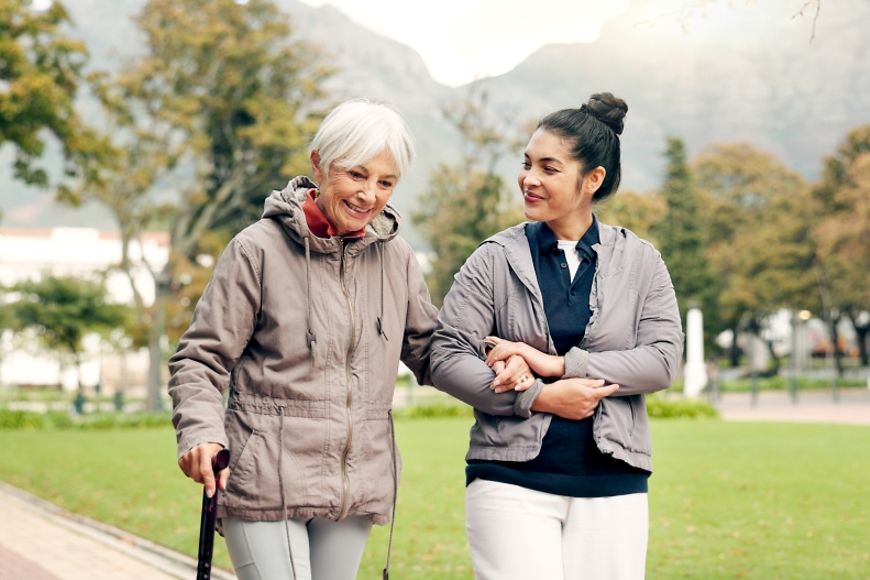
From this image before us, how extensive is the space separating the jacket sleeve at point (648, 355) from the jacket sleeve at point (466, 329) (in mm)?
238

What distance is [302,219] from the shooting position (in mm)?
2959

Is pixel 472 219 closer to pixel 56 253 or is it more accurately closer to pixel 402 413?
pixel 402 413

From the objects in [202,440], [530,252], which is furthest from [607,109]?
[202,440]

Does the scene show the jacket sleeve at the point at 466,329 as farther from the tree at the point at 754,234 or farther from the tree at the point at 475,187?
the tree at the point at 754,234

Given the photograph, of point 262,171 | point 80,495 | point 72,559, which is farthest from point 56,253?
point 72,559

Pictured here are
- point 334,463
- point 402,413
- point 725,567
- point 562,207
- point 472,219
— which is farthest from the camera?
point 472,219

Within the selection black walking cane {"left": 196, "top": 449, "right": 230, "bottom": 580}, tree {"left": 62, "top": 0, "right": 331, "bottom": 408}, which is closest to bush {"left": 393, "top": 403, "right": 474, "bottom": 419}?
tree {"left": 62, "top": 0, "right": 331, "bottom": 408}

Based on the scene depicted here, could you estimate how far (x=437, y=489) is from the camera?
12672 mm

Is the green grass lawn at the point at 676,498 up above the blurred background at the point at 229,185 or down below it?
below

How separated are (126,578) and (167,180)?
91.8ft

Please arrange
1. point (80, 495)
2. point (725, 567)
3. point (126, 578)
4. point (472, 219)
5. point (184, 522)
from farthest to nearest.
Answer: point (472, 219), point (80, 495), point (184, 522), point (725, 567), point (126, 578)

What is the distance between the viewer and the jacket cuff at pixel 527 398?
3.03m

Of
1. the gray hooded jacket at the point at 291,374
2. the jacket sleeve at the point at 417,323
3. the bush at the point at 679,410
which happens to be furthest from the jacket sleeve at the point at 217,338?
the bush at the point at 679,410

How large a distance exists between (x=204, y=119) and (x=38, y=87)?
16802 mm
